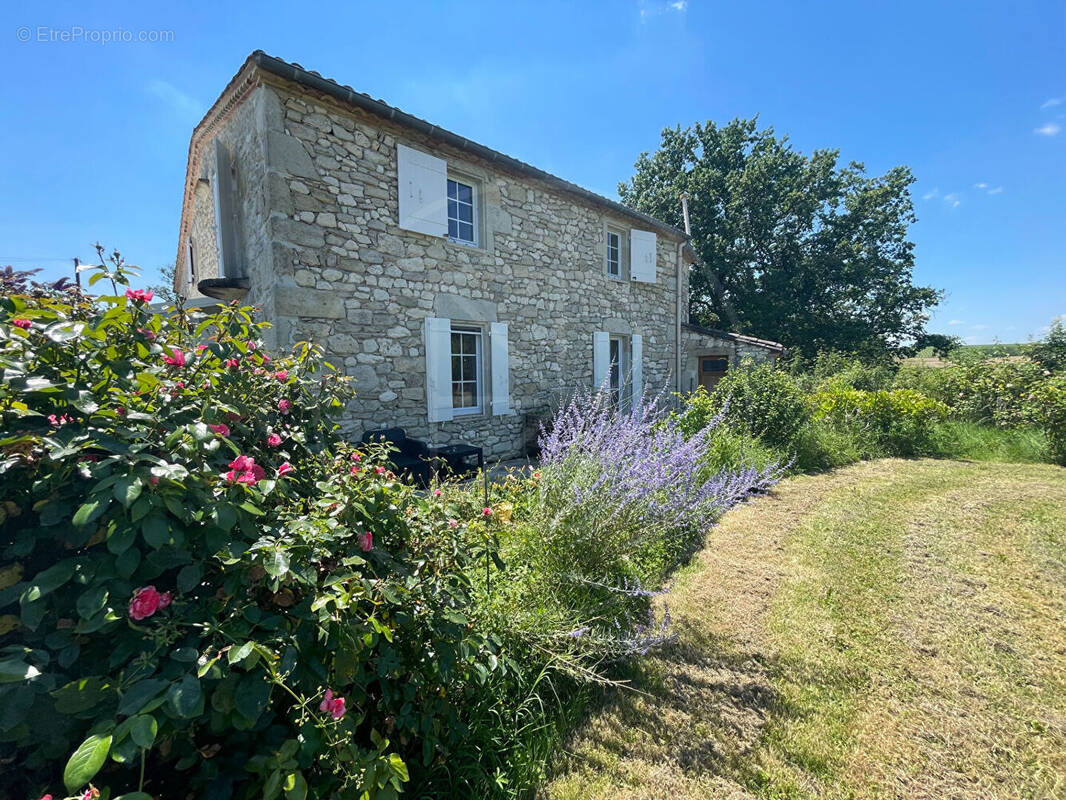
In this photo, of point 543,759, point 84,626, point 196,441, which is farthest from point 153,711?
point 543,759

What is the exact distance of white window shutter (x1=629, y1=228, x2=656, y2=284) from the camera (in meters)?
9.38

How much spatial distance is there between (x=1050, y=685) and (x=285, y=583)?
3.63 metres

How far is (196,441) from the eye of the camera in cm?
104

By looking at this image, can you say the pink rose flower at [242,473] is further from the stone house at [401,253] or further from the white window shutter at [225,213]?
the white window shutter at [225,213]

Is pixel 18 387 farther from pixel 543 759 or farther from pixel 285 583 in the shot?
pixel 543 759

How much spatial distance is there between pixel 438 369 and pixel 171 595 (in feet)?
17.1

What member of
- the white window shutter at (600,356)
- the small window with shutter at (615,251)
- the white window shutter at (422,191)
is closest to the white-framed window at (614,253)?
the small window with shutter at (615,251)

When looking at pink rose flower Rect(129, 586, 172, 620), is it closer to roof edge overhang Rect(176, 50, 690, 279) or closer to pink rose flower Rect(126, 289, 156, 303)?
pink rose flower Rect(126, 289, 156, 303)

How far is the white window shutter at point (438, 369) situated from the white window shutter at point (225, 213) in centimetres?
270

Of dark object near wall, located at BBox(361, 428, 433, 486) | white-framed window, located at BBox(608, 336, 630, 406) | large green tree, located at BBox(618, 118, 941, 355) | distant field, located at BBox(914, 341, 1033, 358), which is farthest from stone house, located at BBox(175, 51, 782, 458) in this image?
large green tree, located at BBox(618, 118, 941, 355)

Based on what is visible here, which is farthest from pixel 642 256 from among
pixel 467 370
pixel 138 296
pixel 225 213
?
pixel 138 296

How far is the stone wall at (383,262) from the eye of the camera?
16.1 ft

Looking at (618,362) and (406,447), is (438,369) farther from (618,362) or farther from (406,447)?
(618,362)

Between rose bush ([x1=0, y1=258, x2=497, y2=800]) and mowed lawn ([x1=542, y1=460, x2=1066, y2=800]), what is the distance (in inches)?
42.2
